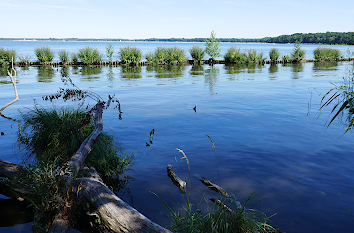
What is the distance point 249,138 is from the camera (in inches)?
399

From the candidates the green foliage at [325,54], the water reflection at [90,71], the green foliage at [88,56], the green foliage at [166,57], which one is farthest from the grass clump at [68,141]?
the green foliage at [325,54]

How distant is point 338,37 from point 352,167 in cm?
18211

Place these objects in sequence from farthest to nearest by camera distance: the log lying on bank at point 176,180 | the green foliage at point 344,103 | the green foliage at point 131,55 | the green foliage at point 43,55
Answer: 1. the green foliage at point 131,55
2. the green foliage at point 43,55
3. the log lying on bank at point 176,180
4. the green foliage at point 344,103

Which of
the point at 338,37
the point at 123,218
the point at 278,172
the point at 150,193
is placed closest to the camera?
the point at 123,218

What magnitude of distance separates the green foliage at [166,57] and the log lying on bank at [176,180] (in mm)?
36737

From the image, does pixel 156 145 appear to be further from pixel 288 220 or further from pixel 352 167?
pixel 352 167

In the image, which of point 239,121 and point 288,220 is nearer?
point 288,220

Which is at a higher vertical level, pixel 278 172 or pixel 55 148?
pixel 55 148

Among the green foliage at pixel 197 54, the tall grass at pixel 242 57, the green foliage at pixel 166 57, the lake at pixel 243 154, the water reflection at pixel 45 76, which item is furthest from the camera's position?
the tall grass at pixel 242 57

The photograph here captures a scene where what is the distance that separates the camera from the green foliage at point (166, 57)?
141 ft

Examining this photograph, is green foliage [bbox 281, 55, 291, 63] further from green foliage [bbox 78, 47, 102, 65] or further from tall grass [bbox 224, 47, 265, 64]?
green foliage [bbox 78, 47, 102, 65]

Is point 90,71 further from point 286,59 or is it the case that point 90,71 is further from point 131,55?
point 286,59

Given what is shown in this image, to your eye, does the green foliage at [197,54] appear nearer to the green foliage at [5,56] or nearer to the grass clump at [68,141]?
the green foliage at [5,56]

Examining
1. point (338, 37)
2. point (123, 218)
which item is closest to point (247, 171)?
point (123, 218)
